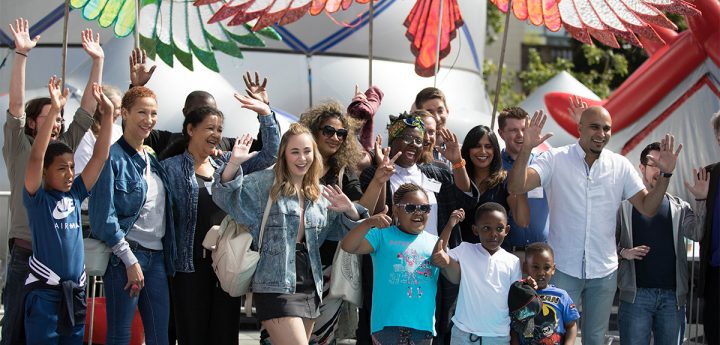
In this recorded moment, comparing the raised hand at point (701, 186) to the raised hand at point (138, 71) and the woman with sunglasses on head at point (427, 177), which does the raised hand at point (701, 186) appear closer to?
the woman with sunglasses on head at point (427, 177)

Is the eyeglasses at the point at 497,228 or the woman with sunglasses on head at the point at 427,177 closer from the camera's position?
the eyeglasses at the point at 497,228

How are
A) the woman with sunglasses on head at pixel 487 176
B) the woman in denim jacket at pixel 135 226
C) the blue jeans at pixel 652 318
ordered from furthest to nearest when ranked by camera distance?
the blue jeans at pixel 652 318 → the woman with sunglasses on head at pixel 487 176 → the woman in denim jacket at pixel 135 226

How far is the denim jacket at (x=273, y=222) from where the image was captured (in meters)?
4.72

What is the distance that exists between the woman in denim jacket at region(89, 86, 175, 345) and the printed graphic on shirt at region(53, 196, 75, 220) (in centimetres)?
19

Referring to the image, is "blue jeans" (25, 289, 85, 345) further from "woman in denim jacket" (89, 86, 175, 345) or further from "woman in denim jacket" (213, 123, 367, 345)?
"woman in denim jacket" (213, 123, 367, 345)

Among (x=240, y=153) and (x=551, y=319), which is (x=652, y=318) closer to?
(x=551, y=319)

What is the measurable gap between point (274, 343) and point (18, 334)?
111cm

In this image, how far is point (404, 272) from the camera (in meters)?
4.88

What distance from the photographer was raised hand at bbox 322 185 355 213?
4.77 m

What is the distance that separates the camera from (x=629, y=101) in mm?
10562

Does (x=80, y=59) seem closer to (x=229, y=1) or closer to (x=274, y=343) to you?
(x=229, y=1)

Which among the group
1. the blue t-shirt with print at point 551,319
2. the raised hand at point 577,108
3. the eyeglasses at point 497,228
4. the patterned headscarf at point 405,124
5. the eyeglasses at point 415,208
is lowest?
→ the blue t-shirt with print at point 551,319

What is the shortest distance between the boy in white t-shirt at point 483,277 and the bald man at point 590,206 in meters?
0.44

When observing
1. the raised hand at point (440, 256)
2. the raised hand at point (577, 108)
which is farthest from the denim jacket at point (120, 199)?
the raised hand at point (577, 108)
